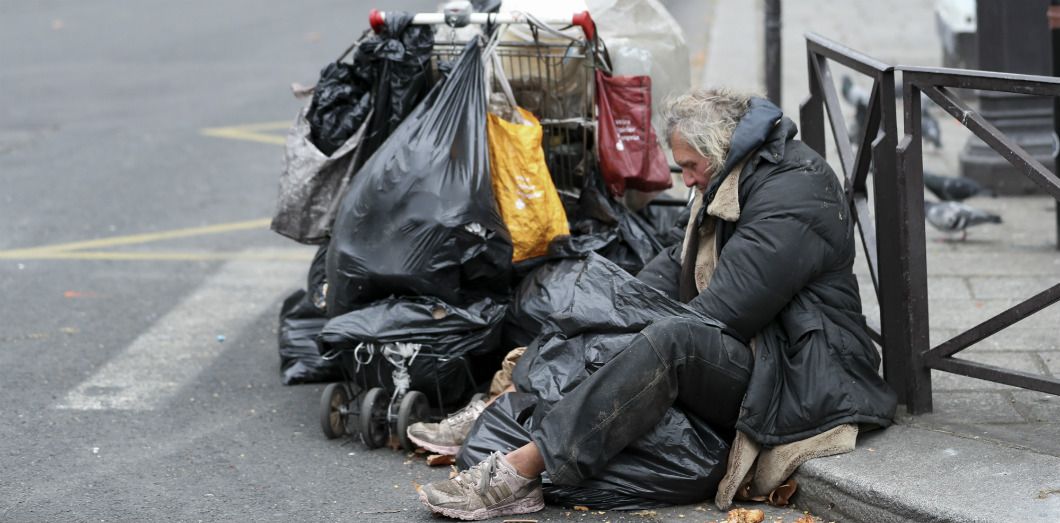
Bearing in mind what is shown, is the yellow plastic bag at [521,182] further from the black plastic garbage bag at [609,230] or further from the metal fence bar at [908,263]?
the metal fence bar at [908,263]

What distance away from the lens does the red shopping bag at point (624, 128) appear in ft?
15.7

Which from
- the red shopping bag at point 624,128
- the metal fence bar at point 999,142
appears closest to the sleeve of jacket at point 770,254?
the metal fence bar at point 999,142

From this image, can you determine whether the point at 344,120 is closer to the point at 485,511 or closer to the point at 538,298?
the point at 538,298

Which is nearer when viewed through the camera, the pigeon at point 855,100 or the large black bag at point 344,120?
the large black bag at point 344,120

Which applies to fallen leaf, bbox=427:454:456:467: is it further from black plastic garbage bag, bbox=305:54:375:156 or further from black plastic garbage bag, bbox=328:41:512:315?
black plastic garbage bag, bbox=305:54:375:156

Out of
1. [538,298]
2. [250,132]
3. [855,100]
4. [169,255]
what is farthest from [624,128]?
[250,132]

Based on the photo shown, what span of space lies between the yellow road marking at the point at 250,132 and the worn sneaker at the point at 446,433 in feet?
18.3

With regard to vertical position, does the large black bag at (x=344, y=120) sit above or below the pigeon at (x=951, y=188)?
above

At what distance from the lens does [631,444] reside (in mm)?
3660

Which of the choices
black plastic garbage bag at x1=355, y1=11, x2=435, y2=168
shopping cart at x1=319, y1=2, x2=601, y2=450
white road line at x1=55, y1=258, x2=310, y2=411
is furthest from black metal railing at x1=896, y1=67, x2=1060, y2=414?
white road line at x1=55, y1=258, x2=310, y2=411

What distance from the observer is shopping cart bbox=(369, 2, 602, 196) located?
4.75m

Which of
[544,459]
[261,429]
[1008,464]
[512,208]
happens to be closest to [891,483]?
[1008,464]

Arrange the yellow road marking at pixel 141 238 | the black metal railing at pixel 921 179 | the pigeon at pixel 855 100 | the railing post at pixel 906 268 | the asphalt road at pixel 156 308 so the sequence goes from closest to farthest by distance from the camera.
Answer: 1. the black metal railing at pixel 921 179
2. the railing post at pixel 906 268
3. the asphalt road at pixel 156 308
4. the yellow road marking at pixel 141 238
5. the pigeon at pixel 855 100

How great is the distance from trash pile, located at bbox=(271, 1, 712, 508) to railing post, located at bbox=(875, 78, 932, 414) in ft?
2.26
